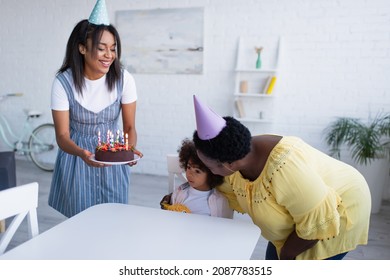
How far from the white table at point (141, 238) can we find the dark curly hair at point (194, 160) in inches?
8.2

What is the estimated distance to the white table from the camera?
101 cm

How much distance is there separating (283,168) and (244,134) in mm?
151

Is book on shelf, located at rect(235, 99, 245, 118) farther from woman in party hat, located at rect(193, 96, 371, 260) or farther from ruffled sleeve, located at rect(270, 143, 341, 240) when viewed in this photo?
ruffled sleeve, located at rect(270, 143, 341, 240)

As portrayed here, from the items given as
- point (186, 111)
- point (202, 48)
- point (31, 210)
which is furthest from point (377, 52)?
point (31, 210)

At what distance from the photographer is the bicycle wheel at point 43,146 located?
14.7 feet

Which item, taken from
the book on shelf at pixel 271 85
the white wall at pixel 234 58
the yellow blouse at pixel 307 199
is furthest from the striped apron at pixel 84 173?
the white wall at pixel 234 58

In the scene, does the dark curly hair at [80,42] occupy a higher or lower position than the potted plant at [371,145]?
higher

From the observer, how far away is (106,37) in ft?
5.04

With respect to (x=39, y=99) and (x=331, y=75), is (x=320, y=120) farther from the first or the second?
(x=39, y=99)

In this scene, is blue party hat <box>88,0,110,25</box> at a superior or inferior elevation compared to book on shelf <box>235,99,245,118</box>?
superior

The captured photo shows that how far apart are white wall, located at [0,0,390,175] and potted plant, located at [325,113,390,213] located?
0.62 feet

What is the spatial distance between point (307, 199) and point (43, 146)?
416 centimetres

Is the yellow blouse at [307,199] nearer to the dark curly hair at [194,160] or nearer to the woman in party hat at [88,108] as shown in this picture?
the dark curly hair at [194,160]

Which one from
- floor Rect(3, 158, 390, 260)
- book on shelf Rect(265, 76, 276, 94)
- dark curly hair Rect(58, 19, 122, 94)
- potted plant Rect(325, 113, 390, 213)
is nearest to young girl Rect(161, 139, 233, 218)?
dark curly hair Rect(58, 19, 122, 94)
